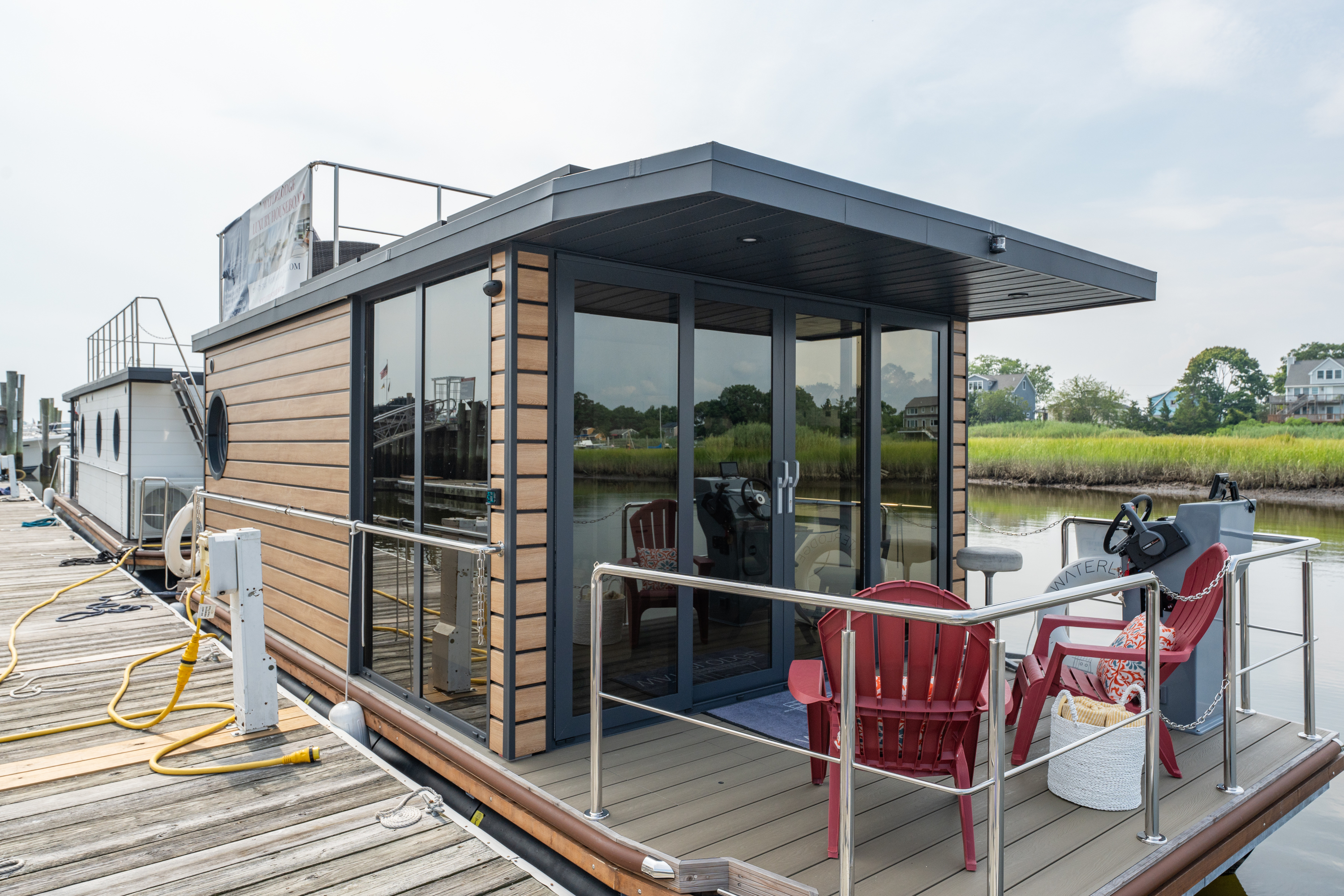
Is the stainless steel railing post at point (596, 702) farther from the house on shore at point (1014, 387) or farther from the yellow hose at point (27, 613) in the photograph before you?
the house on shore at point (1014, 387)

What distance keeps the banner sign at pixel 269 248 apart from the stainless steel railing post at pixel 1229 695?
5.20 meters

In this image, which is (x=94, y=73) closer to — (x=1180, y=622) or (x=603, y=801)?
(x=603, y=801)

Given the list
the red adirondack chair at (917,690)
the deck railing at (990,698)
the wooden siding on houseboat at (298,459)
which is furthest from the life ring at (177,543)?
the red adirondack chair at (917,690)

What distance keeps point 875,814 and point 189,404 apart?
1022cm

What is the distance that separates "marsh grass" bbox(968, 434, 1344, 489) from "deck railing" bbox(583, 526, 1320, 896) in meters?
12.5

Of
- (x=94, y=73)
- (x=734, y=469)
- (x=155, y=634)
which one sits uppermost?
(x=94, y=73)

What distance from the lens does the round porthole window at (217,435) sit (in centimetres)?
607

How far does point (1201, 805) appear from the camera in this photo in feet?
8.89

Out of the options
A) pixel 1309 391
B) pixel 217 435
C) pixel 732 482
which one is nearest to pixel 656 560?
pixel 732 482

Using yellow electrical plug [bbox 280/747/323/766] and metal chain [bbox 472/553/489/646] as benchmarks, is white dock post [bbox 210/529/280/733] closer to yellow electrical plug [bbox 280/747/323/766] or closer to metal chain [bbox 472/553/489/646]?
yellow electrical plug [bbox 280/747/323/766]

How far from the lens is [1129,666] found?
2916 millimetres

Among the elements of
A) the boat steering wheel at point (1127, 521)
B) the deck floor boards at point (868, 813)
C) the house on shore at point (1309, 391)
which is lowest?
the deck floor boards at point (868, 813)

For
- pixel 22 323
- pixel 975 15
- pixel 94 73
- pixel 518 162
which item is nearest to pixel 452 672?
pixel 94 73

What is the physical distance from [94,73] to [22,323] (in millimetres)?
42387
